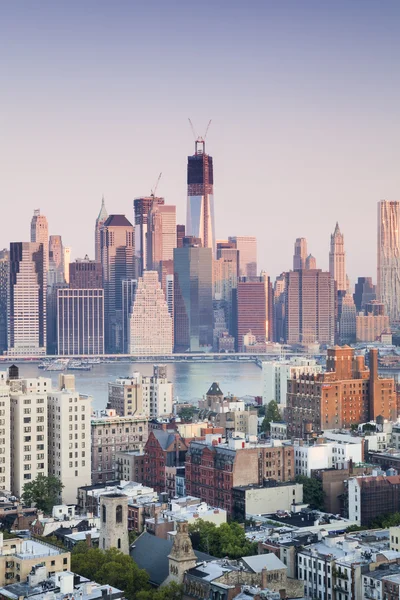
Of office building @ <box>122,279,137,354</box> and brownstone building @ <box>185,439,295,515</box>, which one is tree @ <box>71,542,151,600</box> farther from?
office building @ <box>122,279,137,354</box>

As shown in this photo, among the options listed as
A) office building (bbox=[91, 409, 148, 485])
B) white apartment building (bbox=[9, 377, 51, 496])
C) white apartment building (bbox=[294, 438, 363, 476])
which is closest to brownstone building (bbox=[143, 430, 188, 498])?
office building (bbox=[91, 409, 148, 485])

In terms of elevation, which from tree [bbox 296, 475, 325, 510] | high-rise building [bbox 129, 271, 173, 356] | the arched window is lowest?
tree [bbox 296, 475, 325, 510]

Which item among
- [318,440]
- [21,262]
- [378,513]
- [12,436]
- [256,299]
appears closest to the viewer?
[378,513]

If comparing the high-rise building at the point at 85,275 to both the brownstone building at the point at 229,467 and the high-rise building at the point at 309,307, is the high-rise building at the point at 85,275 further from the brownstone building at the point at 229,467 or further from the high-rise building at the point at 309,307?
the brownstone building at the point at 229,467

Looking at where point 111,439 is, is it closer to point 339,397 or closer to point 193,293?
point 339,397

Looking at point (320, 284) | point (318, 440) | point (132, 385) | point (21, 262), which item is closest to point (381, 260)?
point (320, 284)

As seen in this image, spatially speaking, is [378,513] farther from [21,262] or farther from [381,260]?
Result: [381,260]
